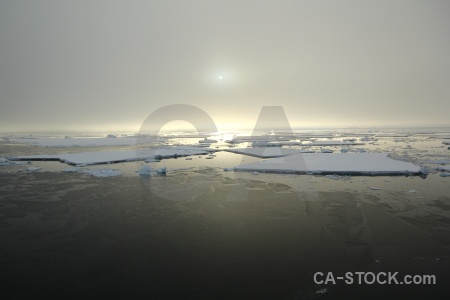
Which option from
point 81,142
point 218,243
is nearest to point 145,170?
point 218,243

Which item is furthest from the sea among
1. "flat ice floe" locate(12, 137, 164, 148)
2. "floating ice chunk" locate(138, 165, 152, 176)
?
"flat ice floe" locate(12, 137, 164, 148)

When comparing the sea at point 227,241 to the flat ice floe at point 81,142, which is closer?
the sea at point 227,241

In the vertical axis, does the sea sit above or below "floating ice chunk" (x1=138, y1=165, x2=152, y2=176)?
below

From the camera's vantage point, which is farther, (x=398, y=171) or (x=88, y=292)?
(x=398, y=171)

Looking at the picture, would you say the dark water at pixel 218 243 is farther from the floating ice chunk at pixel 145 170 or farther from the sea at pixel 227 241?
the floating ice chunk at pixel 145 170

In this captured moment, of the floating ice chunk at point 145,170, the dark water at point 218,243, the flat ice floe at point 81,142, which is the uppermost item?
the flat ice floe at point 81,142

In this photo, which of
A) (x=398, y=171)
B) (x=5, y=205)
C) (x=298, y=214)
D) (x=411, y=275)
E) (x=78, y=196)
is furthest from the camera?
(x=398, y=171)

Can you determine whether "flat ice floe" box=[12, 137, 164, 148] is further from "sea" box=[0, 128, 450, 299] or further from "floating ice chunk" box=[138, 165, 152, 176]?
"sea" box=[0, 128, 450, 299]

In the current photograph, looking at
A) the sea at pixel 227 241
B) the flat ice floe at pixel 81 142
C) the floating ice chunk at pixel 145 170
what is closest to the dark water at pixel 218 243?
the sea at pixel 227 241

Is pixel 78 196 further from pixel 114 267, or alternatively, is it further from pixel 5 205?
pixel 114 267

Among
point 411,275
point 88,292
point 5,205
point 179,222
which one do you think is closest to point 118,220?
point 179,222

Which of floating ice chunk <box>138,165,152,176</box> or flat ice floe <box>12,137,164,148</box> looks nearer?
floating ice chunk <box>138,165,152,176</box>
